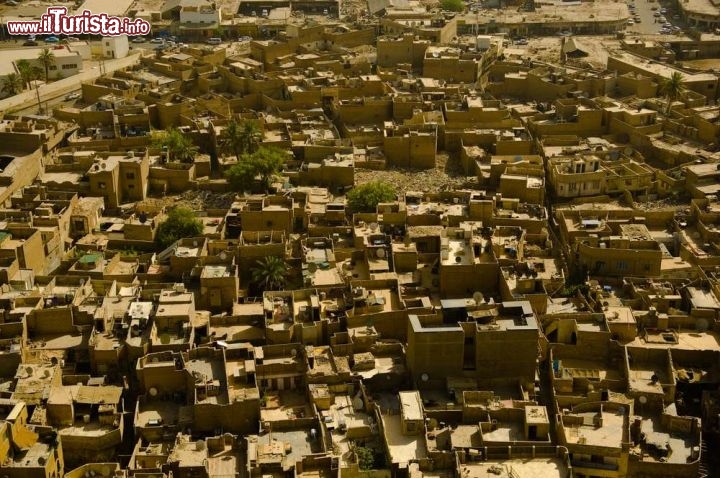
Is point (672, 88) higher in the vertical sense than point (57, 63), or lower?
higher

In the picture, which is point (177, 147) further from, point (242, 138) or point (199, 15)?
point (199, 15)

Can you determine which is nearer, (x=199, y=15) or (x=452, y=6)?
(x=199, y=15)

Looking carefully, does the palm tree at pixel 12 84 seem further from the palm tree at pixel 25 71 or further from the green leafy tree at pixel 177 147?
the green leafy tree at pixel 177 147

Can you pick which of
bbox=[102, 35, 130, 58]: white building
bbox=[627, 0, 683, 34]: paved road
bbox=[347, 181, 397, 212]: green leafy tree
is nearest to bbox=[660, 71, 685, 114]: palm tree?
bbox=[347, 181, 397, 212]: green leafy tree

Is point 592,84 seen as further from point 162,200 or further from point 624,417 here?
point 624,417

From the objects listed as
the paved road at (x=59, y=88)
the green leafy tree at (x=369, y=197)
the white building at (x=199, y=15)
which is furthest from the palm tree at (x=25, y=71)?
the green leafy tree at (x=369, y=197)

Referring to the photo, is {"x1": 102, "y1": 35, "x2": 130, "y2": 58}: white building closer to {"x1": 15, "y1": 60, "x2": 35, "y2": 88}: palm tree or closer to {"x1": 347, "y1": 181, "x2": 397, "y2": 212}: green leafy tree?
{"x1": 15, "y1": 60, "x2": 35, "y2": 88}: palm tree

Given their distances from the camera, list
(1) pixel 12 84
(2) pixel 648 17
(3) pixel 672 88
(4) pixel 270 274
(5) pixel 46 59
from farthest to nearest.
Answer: (2) pixel 648 17 → (5) pixel 46 59 → (1) pixel 12 84 → (3) pixel 672 88 → (4) pixel 270 274

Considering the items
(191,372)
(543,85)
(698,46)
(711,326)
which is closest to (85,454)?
(191,372)

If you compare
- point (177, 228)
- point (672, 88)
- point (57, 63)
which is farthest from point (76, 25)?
point (672, 88)
